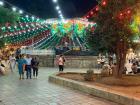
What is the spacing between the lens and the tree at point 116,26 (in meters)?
17.5

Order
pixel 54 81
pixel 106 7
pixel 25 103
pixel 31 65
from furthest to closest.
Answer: pixel 31 65, pixel 54 81, pixel 106 7, pixel 25 103

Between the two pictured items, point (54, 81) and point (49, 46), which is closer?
point (54, 81)

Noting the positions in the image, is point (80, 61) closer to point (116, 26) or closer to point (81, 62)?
point (81, 62)

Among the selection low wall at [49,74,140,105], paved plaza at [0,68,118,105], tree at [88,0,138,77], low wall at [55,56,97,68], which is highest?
tree at [88,0,138,77]

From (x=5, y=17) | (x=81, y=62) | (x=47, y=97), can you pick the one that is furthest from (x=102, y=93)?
(x=81, y=62)

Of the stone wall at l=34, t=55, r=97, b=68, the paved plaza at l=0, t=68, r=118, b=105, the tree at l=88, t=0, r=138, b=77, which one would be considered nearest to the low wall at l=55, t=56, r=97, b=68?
the stone wall at l=34, t=55, r=97, b=68

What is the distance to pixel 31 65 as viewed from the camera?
2345 cm

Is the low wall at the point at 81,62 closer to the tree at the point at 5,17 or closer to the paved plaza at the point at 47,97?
the tree at the point at 5,17

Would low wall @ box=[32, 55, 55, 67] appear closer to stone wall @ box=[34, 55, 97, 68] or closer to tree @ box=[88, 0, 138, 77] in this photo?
stone wall @ box=[34, 55, 97, 68]

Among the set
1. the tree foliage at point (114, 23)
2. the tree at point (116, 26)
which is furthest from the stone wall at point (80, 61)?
the tree foliage at point (114, 23)

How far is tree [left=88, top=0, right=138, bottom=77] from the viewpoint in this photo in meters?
17.5

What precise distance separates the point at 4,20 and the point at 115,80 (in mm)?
5668

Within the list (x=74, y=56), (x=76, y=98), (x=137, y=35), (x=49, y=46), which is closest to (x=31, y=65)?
(x=137, y=35)

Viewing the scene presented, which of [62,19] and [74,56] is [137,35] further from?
[62,19]
